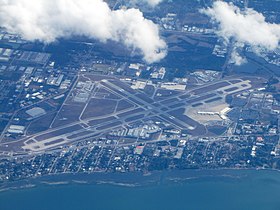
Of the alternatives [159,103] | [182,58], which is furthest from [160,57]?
[159,103]

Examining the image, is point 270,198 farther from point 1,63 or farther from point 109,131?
point 1,63

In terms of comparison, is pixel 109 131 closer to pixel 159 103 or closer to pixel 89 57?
pixel 159 103

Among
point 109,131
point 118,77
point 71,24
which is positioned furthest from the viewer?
point 71,24

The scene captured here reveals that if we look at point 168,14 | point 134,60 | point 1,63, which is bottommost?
point 1,63

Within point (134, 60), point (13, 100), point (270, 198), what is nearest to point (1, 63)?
point (13, 100)

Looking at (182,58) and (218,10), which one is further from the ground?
(218,10)

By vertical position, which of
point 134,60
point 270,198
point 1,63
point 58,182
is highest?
point 134,60

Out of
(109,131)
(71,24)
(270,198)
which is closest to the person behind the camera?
(270,198)

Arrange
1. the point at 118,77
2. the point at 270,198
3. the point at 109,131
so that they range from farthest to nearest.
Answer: the point at 118,77, the point at 109,131, the point at 270,198

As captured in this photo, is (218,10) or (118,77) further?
(218,10)
